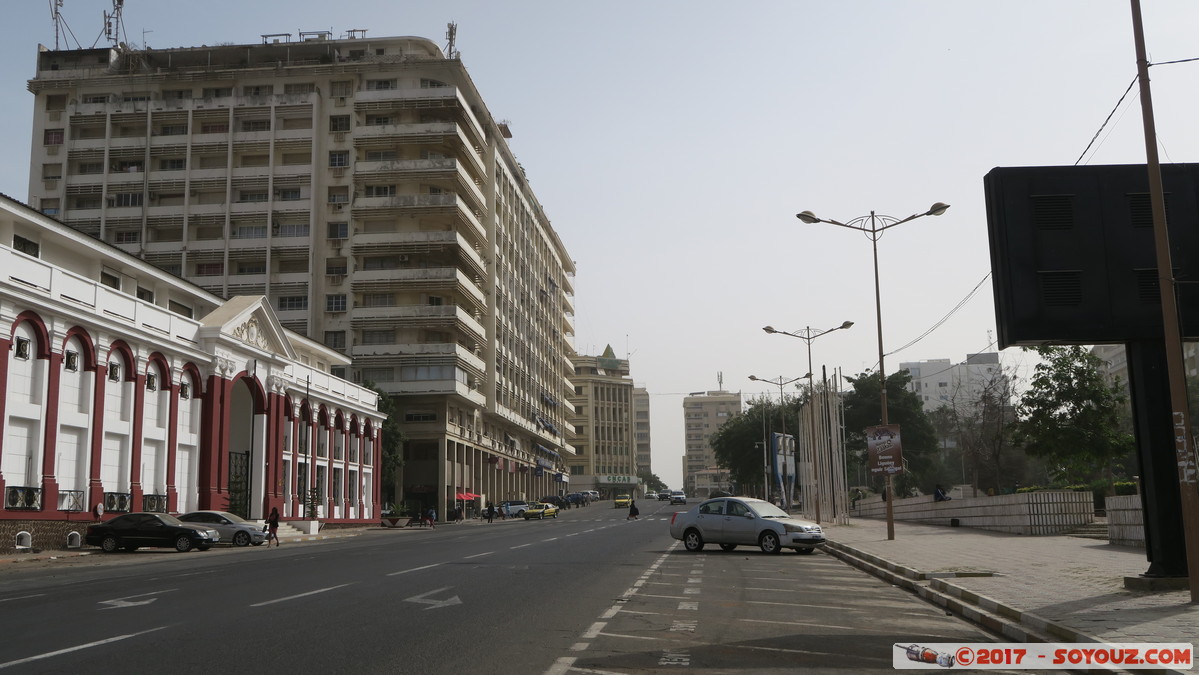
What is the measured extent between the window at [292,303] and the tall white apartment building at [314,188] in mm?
113

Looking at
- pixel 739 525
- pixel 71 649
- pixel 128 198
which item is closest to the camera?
pixel 71 649

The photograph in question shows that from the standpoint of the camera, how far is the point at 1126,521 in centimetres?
2375

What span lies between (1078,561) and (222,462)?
119 feet

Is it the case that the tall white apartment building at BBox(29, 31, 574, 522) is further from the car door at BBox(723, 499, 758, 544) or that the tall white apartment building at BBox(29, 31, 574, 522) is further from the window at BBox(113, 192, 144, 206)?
the car door at BBox(723, 499, 758, 544)

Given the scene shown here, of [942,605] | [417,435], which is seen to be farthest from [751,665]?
[417,435]

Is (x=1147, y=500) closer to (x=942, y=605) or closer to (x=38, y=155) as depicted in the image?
(x=942, y=605)

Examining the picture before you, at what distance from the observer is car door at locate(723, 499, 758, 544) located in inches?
1034

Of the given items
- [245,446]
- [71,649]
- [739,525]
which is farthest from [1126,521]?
[245,446]

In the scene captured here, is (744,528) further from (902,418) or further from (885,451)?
(902,418)

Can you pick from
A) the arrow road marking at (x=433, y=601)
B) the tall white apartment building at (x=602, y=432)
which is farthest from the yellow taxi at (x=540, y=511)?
the tall white apartment building at (x=602, y=432)

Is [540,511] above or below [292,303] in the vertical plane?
below

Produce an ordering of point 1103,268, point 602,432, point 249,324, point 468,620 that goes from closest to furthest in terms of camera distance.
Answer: point 468,620, point 1103,268, point 249,324, point 602,432

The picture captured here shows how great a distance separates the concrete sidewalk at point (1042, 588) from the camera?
1012cm

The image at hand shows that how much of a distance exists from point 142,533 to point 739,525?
1974 centimetres
